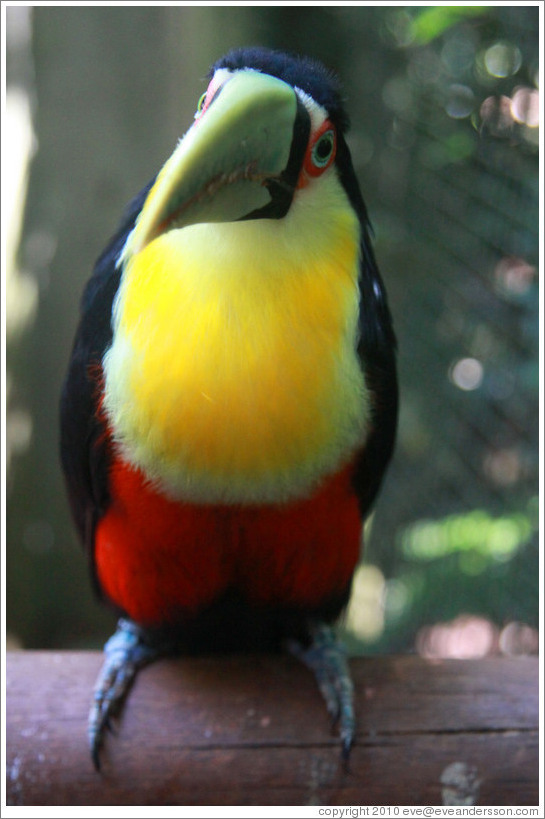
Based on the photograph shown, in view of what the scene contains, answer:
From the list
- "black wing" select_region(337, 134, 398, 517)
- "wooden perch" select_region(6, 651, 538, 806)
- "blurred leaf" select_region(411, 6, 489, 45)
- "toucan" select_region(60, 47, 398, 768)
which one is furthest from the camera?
"blurred leaf" select_region(411, 6, 489, 45)

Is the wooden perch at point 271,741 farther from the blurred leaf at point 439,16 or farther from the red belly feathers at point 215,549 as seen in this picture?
the blurred leaf at point 439,16

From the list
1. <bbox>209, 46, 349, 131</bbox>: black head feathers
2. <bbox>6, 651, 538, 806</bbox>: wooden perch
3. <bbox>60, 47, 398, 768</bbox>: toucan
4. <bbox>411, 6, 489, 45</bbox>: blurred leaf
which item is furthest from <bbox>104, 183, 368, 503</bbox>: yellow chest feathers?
<bbox>411, 6, 489, 45</bbox>: blurred leaf

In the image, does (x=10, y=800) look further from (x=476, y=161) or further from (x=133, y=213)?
(x=476, y=161)

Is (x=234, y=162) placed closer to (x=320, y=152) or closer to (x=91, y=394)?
(x=320, y=152)

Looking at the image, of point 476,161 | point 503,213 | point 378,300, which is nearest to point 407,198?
point 476,161

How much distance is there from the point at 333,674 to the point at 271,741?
175 mm

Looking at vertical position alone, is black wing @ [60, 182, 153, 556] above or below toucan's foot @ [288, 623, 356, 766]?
above

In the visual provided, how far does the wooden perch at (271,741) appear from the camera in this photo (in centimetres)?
Result: 121

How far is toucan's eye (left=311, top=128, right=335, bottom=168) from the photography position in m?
0.96

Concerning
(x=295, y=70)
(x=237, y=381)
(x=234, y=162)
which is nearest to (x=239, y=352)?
(x=237, y=381)

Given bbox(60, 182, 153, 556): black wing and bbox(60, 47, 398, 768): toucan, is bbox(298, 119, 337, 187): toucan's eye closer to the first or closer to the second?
bbox(60, 47, 398, 768): toucan

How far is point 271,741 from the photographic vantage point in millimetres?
1244

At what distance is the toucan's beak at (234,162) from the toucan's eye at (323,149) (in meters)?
0.05

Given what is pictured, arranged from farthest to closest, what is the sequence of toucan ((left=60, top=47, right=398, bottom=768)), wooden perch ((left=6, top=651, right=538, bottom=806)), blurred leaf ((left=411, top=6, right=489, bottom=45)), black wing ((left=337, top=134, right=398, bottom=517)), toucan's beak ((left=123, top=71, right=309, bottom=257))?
blurred leaf ((left=411, top=6, right=489, bottom=45)) < wooden perch ((left=6, top=651, right=538, bottom=806)) < black wing ((left=337, top=134, right=398, bottom=517)) < toucan ((left=60, top=47, right=398, bottom=768)) < toucan's beak ((left=123, top=71, right=309, bottom=257))
